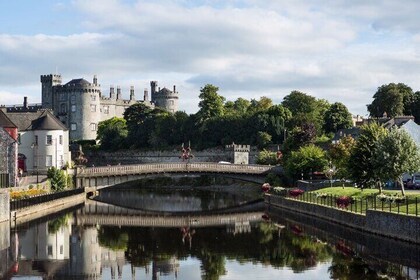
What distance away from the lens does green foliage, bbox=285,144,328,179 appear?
78.9 metres

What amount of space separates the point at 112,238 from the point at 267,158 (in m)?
59.2

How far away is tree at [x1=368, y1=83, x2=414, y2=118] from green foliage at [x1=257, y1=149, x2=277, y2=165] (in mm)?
21805

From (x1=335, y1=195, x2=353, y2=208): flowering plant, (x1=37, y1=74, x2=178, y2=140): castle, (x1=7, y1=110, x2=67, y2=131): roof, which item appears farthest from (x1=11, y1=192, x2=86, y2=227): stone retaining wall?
(x1=37, y1=74, x2=178, y2=140): castle

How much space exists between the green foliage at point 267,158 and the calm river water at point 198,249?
3779 cm

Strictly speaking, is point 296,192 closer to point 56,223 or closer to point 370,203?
point 370,203

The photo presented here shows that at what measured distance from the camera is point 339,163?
69.2 meters

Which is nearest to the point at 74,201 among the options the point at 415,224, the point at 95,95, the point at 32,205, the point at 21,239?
the point at 32,205

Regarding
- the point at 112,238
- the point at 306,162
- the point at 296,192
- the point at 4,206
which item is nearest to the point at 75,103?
the point at 306,162

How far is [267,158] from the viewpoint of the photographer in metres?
105

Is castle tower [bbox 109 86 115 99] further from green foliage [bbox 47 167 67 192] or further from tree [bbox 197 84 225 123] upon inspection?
green foliage [bbox 47 167 67 192]

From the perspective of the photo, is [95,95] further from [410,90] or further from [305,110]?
[410,90]

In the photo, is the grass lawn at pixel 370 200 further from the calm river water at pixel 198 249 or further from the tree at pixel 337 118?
the tree at pixel 337 118

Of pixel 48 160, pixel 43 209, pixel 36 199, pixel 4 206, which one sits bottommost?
pixel 43 209

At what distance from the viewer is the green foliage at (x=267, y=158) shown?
103 m
